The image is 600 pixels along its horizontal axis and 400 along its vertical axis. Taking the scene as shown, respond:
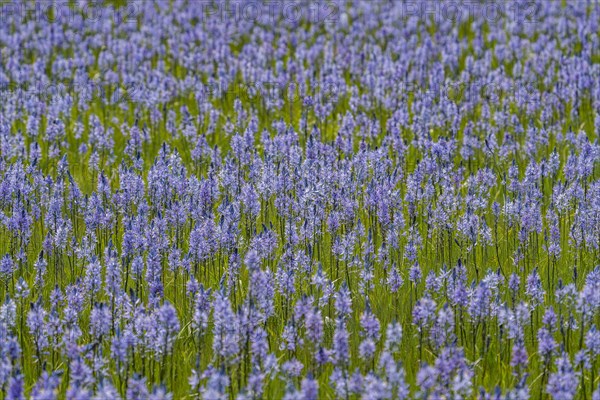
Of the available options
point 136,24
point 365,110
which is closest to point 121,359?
point 365,110

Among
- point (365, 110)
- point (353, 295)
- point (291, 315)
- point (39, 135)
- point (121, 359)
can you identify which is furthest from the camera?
point (365, 110)

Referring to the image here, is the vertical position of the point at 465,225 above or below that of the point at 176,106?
below

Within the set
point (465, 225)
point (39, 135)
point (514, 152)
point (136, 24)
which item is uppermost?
point (136, 24)

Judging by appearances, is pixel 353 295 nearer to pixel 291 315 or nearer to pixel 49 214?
pixel 291 315

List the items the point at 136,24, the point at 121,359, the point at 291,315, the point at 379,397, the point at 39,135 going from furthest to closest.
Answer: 1. the point at 136,24
2. the point at 39,135
3. the point at 291,315
4. the point at 121,359
5. the point at 379,397

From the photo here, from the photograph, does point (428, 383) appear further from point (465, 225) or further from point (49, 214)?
point (49, 214)

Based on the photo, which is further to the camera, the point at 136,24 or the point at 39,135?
the point at 136,24
